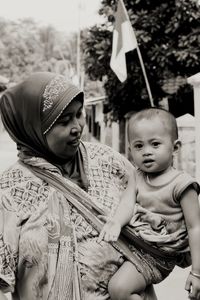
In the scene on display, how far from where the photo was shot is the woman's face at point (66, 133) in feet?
7.95

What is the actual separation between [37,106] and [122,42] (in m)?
9.83

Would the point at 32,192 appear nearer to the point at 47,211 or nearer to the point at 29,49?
the point at 47,211

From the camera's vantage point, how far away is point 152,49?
1384 cm

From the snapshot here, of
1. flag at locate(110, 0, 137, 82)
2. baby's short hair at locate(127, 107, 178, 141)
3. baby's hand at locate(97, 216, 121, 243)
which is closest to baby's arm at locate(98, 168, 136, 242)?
baby's hand at locate(97, 216, 121, 243)

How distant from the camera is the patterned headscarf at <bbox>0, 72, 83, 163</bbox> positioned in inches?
Result: 95.8

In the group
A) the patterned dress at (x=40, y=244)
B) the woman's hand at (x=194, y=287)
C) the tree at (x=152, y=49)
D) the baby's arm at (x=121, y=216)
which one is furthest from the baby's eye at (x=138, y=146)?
the tree at (x=152, y=49)

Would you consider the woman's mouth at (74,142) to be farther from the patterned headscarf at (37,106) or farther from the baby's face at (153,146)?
the baby's face at (153,146)

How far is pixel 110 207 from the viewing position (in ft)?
8.14

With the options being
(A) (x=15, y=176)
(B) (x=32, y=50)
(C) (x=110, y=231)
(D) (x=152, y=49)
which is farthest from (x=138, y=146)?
(B) (x=32, y=50)

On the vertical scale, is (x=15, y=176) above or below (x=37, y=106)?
below

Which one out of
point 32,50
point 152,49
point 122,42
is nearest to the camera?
point 122,42

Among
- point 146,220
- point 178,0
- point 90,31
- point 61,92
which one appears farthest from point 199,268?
point 90,31

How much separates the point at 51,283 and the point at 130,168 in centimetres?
60

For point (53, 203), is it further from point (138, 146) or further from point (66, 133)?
point (138, 146)
